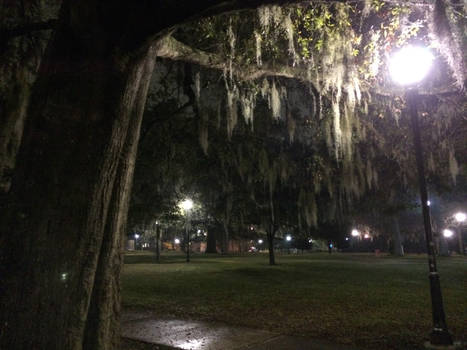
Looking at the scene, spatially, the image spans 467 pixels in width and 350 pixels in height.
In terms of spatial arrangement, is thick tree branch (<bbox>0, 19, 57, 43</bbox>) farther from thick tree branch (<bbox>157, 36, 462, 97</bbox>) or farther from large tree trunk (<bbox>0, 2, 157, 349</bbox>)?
thick tree branch (<bbox>157, 36, 462, 97</bbox>)

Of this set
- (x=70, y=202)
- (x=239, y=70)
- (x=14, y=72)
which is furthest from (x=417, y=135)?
(x=14, y=72)

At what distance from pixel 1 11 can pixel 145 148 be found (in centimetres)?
625

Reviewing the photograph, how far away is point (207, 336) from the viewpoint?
5.52m

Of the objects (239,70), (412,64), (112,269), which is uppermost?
(239,70)

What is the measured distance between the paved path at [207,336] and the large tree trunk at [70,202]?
2.46 m

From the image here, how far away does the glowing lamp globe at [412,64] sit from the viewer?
18.5 feet

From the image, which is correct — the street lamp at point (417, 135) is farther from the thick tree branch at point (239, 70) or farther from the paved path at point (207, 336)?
the paved path at point (207, 336)

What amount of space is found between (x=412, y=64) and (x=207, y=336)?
18.1 feet

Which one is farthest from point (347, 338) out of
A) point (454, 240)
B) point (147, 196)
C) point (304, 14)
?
point (454, 240)

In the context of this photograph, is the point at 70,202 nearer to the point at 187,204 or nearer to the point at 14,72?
the point at 14,72

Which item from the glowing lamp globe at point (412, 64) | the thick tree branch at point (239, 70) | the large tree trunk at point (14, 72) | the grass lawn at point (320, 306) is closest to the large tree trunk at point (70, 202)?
the large tree trunk at point (14, 72)

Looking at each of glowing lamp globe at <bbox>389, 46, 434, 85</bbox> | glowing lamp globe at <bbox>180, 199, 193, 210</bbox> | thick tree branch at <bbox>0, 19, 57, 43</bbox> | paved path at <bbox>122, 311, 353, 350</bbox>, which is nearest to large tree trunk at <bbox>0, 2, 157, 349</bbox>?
thick tree branch at <bbox>0, 19, 57, 43</bbox>

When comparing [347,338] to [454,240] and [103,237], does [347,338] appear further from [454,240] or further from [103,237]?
[454,240]

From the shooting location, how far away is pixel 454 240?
135 feet
